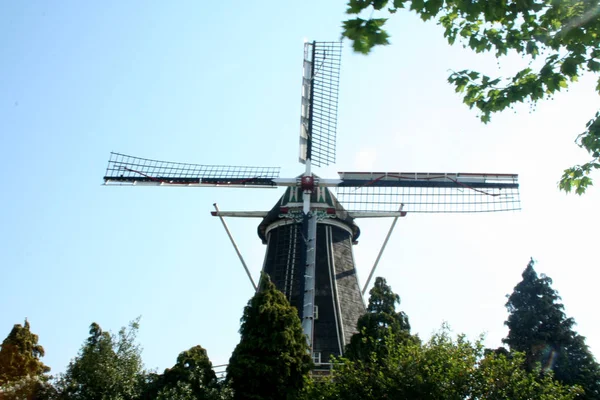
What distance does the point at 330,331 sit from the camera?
1371 inches

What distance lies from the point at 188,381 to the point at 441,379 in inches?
380

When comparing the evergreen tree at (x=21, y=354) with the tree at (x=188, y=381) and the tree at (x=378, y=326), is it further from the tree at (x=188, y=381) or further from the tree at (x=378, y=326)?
the tree at (x=378, y=326)

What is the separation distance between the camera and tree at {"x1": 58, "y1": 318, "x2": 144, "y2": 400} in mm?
24172

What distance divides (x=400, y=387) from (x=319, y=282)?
1470 cm

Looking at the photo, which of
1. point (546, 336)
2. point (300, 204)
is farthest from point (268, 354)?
point (546, 336)

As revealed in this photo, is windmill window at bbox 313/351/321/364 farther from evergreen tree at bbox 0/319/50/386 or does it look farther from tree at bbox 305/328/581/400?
evergreen tree at bbox 0/319/50/386

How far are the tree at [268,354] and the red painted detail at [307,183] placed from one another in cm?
1023

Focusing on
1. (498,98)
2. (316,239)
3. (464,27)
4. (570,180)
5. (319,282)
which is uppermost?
(316,239)

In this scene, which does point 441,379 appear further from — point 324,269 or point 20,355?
point 20,355

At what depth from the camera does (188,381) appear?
2534 centimetres

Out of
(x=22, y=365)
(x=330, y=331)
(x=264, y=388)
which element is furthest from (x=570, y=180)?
(x=22, y=365)

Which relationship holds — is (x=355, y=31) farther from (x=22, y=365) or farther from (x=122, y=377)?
(x=22, y=365)

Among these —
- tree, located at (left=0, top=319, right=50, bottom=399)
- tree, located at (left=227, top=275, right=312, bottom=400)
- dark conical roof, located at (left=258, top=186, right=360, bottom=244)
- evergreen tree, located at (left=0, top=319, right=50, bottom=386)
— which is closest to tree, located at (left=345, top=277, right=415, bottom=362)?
tree, located at (left=227, top=275, right=312, bottom=400)

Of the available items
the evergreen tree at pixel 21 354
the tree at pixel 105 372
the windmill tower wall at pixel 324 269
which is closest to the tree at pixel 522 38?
the tree at pixel 105 372
